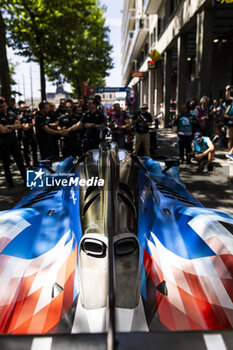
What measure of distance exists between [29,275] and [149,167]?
10.1 ft

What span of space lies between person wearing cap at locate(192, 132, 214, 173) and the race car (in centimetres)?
567

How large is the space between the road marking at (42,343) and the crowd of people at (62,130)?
4.53m

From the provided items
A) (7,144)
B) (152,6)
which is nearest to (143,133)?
(7,144)

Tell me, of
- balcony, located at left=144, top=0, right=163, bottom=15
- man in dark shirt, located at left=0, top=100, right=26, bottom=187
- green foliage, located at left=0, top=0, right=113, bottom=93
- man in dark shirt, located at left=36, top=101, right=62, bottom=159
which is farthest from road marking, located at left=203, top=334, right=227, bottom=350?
balcony, located at left=144, top=0, right=163, bottom=15

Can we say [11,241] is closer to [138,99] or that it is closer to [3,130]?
[3,130]

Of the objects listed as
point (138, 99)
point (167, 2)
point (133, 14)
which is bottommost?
point (138, 99)

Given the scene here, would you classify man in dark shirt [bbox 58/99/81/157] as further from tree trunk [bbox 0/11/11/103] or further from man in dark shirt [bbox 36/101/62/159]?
tree trunk [bbox 0/11/11/103]

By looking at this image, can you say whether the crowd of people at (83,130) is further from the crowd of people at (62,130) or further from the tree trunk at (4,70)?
the tree trunk at (4,70)

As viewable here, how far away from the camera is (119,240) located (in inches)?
67.2

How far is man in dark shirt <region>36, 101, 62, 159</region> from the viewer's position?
7305 millimetres

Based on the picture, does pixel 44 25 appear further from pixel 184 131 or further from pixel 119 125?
pixel 184 131

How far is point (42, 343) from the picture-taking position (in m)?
1.42

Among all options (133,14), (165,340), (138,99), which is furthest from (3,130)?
(133,14)

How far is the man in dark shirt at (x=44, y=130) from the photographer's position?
7.30 m
